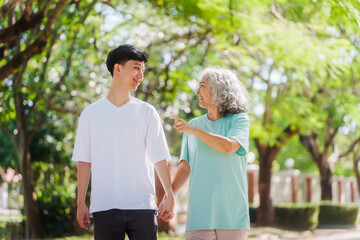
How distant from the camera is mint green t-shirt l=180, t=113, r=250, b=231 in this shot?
12.7ft

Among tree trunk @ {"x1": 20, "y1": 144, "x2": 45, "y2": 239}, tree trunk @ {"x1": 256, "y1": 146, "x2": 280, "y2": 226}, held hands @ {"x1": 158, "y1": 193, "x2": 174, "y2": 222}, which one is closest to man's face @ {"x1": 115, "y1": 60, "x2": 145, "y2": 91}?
held hands @ {"x1": 158, "y1": 193, "x2": 174, "y2": 222}

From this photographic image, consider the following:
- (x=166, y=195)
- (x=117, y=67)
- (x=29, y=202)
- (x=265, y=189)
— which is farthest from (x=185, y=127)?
(x=265, y=189)

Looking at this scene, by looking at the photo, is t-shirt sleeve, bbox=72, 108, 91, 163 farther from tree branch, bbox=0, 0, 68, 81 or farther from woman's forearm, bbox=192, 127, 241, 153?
tree branch, bbox=0, 0, 68, 81

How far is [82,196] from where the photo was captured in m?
3.66

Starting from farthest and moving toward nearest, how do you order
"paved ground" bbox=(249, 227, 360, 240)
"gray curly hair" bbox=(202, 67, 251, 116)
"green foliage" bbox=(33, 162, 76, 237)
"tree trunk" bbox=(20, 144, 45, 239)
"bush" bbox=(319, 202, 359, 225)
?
"bush" bbox=(319, 202, 359, 225) → "paved ground" bbox=(249, 227, 360, 240) → "green foliage" bbox=(33, 162, 76, 237) → "tree trunk" bbox=(20, 144, 45, 239) → "gray curly hair" bbox=(202, 67, 251, 116)

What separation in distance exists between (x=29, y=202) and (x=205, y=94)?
1073 cm

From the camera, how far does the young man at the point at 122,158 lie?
3518 millimetres

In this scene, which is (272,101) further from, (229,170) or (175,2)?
(229,170)

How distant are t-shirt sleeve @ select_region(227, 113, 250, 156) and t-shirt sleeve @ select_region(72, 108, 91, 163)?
922 millimetres

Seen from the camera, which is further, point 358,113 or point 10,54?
point 358,113

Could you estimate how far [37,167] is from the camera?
15.9 metres

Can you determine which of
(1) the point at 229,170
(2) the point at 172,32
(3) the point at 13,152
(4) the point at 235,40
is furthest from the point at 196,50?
(1) the point at 229,170

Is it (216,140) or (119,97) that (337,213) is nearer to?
(216,140)

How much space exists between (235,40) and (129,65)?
31.2 ft
